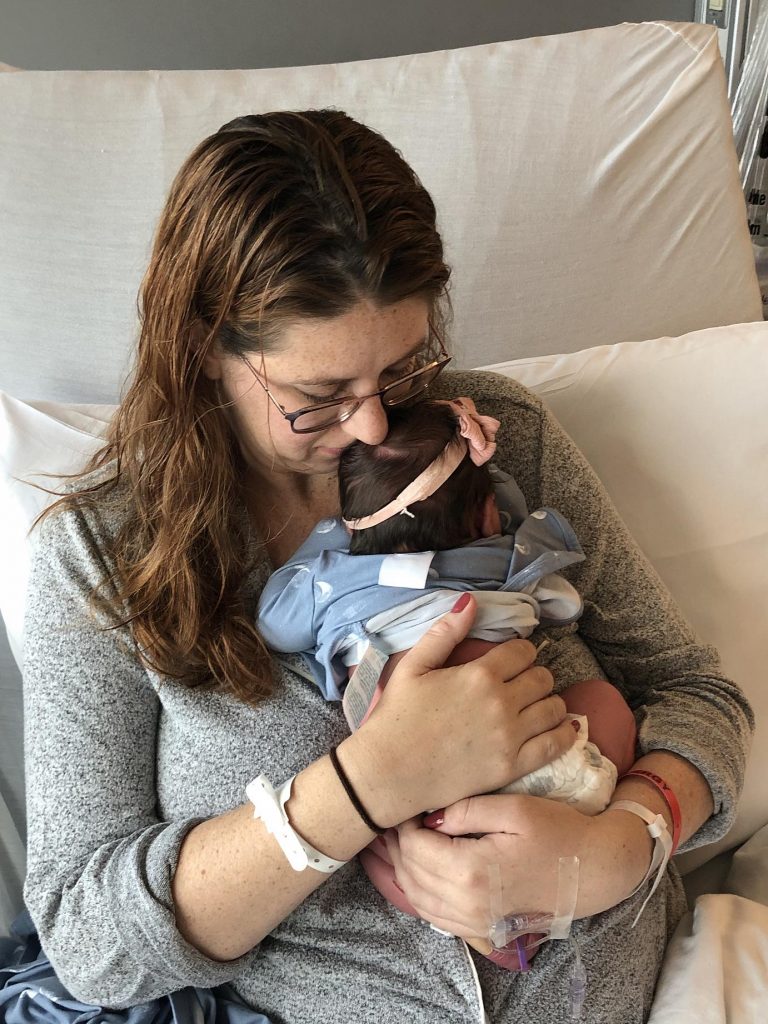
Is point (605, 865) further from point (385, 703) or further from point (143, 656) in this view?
point (143, 656)

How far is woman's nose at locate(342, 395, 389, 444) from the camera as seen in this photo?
3.58ft

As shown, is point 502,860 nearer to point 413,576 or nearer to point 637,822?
point 637,822

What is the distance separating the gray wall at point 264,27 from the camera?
1966 mm

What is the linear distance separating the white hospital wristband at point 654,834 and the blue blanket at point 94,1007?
47cm

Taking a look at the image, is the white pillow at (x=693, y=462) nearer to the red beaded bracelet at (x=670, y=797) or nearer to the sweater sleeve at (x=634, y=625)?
the sweater sleeve at (x=634, y=625)

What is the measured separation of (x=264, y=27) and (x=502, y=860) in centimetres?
176

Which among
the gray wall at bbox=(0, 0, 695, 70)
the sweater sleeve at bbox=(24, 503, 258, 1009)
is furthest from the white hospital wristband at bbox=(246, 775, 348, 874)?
the gray wall at bbox=(0, 0, 695, 70)

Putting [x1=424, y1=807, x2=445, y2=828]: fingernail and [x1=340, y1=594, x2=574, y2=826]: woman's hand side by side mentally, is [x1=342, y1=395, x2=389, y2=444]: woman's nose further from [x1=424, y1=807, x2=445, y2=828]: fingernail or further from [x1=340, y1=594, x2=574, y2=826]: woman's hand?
[x1=424, y1=807, x2=445, y2=828]: fingernail

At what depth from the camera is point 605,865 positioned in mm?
1054

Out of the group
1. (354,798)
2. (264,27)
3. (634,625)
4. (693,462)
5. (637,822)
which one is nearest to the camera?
(354,798)

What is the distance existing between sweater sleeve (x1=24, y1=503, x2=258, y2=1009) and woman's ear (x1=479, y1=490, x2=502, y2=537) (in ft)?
1.43

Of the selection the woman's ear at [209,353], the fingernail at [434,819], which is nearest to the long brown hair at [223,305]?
the woman's ear at [209,353]

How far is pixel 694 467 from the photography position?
1510 mm

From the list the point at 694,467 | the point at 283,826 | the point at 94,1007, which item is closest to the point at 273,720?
the point at 283,826
